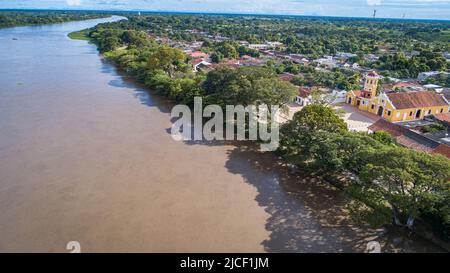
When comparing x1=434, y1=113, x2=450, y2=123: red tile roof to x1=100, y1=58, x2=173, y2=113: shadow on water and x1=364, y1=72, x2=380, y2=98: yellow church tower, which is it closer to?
x1=364, y1=72, x2=380, y2=98: yellow church tower

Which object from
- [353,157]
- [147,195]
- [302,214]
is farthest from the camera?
[147,195]

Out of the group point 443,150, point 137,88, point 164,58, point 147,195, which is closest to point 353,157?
point 443,150

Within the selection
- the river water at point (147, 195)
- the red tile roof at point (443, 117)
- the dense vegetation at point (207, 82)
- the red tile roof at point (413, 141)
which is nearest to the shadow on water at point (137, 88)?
the dense vegetation at point (207, 82)

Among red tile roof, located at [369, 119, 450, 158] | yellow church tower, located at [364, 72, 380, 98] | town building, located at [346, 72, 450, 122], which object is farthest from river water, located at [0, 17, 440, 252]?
yellow church tower, located at [364, 72, 380, 98]

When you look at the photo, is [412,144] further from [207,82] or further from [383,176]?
[207,82]

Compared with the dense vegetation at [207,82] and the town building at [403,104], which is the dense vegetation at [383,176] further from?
the town building at [403,104]
